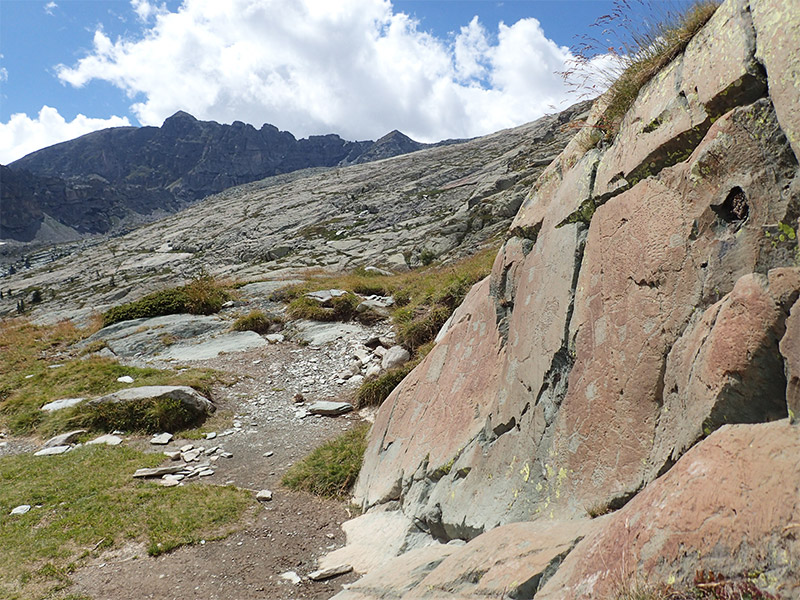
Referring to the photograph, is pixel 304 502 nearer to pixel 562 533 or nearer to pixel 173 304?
pixel 562 533

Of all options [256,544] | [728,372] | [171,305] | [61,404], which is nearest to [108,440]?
[61,404]

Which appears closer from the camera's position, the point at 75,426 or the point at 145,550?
the point at 145,550

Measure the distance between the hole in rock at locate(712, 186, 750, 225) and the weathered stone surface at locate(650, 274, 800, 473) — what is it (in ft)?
2.06

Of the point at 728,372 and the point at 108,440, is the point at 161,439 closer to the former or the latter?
the point at 108,440

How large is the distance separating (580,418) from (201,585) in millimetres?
5810

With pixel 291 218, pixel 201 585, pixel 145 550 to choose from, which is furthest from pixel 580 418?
pixel 291 218

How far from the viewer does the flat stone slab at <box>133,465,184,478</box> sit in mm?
10359

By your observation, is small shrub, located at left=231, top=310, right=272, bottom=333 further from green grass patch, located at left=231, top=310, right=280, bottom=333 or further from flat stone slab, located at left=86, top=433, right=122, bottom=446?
flat stone slab, located at left=86, top=433, right=122, bottom=446

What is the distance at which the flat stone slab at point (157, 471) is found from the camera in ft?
34.0

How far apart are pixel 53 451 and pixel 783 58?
15.6 m

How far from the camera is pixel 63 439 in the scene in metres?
12.7

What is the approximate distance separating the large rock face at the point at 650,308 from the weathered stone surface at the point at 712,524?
1.4 inches

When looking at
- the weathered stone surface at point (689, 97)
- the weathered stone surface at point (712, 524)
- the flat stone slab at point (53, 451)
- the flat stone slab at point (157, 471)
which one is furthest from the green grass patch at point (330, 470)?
the weathered stone surface at point (689, 97)

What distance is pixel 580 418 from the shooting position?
5.04 meters
